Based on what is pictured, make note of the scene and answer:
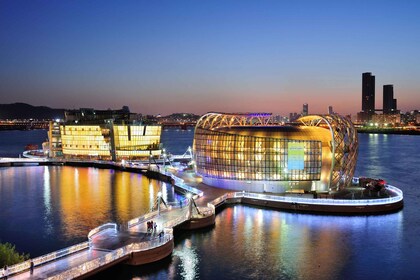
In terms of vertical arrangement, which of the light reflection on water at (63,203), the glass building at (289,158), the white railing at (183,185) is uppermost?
the glass building at (289,158)

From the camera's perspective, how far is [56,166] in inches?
4247

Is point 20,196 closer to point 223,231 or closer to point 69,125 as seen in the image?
point 223,231

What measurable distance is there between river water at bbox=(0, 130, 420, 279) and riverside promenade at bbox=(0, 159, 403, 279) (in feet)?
4.28

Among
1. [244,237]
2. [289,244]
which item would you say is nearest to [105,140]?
[244,237]

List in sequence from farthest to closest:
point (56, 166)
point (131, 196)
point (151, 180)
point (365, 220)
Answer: point (56, 166), point (151, 180), point (131, 196), point (365, 220)

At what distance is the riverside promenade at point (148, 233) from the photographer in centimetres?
3209

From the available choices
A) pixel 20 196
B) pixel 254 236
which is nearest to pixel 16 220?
pixel 20 196

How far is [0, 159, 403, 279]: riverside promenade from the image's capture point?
32.1 m

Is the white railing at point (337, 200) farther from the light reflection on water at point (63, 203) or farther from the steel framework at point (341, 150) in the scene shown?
the light reflection on water at point (63, 203)

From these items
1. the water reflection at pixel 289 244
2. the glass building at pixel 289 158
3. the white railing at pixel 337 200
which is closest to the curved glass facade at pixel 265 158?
the glass building at pixel 289 158

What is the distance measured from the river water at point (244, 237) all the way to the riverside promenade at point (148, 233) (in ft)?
4.28

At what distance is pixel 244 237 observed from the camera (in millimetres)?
45094

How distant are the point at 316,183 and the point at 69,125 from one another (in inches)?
3391

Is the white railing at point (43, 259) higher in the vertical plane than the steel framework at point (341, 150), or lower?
lower
